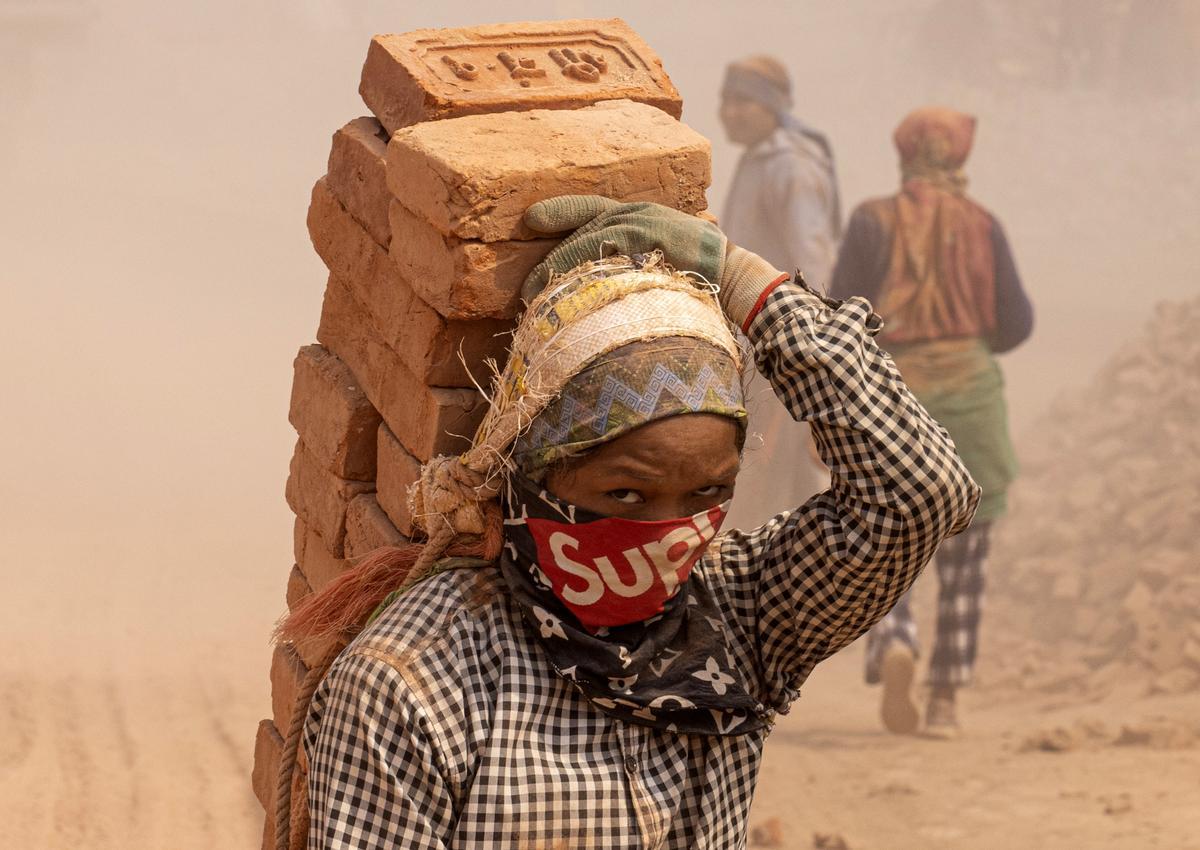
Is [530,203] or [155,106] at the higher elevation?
[530,203]

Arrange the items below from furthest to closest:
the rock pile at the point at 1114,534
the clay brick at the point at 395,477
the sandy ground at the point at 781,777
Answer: the rock pile at the point at 1114,534, the sandy ground at the point at 781,777, the clay brick at the point at 395,477

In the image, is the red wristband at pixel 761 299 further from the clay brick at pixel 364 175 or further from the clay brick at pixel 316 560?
the clay brick at pixel 316 560

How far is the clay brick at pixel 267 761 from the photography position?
318cm

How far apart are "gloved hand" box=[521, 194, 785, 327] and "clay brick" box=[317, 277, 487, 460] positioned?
0.29 metres

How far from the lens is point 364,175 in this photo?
2.89 m

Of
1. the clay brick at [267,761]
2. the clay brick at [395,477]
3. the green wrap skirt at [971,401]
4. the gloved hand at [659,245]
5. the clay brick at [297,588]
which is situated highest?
the gloved hand at [659,245]

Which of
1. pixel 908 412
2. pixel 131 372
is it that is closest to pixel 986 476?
pixel 908 412

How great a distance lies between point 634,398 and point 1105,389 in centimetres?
1217

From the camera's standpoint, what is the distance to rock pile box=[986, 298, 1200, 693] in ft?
31.4

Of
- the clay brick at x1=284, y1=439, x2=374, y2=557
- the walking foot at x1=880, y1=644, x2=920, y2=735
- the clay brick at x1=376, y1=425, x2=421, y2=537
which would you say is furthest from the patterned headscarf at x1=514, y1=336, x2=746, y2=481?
the walking foot at x1=880, y1=644, x2=920, y2=735

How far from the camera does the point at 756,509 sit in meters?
10.6

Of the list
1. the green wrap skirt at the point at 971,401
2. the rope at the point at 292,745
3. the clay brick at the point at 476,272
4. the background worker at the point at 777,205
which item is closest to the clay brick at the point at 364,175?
the clay brick at the point at 476,272

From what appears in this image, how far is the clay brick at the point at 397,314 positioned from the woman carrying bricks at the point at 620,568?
0.21 m

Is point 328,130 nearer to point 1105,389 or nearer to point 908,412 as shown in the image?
point 1105,389
